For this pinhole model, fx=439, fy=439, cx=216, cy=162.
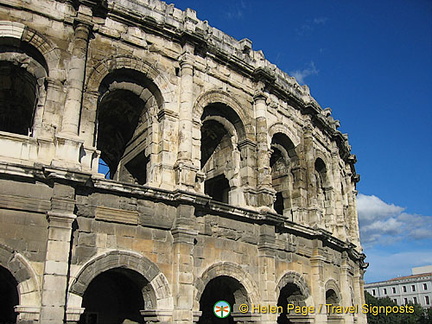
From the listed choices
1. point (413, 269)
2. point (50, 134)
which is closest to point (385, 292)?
point (413, 269)

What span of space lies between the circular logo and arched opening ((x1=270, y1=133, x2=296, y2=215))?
3863mm

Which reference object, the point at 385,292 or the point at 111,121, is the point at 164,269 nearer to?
the point at 111,121

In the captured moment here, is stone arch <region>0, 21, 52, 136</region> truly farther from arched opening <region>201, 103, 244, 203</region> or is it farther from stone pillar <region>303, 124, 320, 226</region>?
stone pillar <region>303, 124, 320, 226</region>

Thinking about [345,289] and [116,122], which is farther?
[345,289]

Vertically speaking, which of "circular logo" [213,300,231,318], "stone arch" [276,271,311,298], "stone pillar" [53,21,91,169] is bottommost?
"circular logo" [213,300,231,318]

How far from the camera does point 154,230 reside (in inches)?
390

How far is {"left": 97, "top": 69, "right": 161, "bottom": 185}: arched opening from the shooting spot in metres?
11.0

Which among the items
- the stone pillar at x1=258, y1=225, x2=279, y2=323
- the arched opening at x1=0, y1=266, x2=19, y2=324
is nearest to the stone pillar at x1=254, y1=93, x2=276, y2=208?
the stone pillar at x1=258, y1=225, x2=279, y2=323

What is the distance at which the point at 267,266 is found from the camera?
11.6 meters

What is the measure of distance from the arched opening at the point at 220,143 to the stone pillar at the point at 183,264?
2.88 m

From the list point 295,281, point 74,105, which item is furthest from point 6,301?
point 295,281

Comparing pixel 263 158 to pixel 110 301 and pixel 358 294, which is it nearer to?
pixel 110 301

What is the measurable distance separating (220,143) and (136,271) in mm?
5429

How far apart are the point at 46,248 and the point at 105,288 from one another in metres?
3.62
